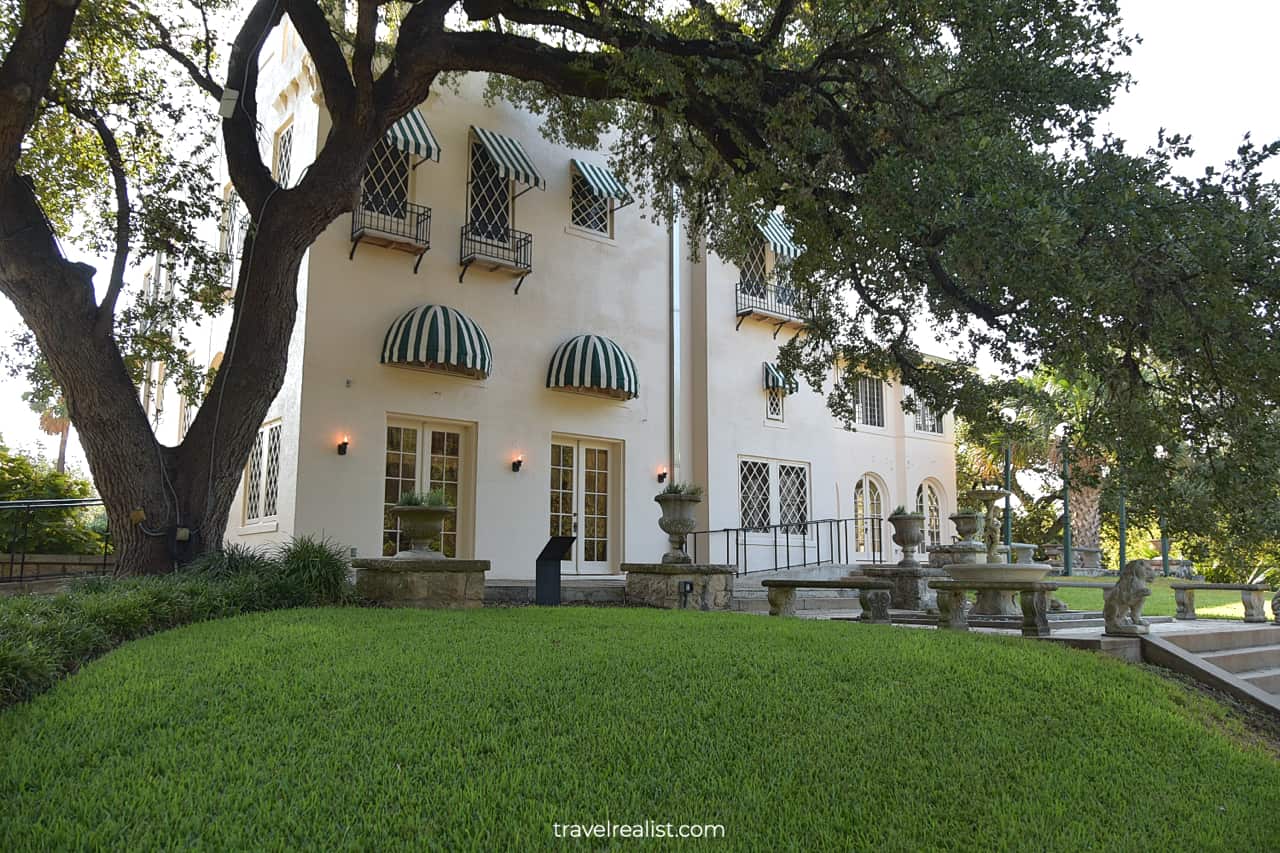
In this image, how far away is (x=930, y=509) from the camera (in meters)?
22.3

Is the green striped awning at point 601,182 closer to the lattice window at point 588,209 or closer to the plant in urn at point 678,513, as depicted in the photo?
the lattice window at point 588,209

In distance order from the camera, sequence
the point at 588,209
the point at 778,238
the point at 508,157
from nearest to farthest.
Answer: the point at 508,157 < the point at 588,209 < the point at 778,238

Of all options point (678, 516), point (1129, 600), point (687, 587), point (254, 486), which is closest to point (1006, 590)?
point (1129, 600)

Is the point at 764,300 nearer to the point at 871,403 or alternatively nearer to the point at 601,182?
the point at 601,182

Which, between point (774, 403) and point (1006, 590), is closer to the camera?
point (1006, 590)

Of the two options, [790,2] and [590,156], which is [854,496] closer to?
[590,156]

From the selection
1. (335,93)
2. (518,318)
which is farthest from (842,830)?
(518,318)

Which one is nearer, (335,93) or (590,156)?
(335,93)

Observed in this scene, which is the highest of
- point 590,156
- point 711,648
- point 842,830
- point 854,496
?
point 590,156

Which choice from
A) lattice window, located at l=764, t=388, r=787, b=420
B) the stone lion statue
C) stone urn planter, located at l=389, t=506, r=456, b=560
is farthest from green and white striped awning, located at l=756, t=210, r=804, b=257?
the stone lion statue

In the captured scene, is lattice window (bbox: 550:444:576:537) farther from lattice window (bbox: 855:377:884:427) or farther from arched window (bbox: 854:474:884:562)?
lattice window (bbox: 855:377:884:427)

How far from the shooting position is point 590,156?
637 inches

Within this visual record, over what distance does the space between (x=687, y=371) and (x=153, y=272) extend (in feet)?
39.9

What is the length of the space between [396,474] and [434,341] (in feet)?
6.98
